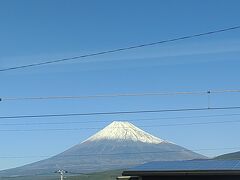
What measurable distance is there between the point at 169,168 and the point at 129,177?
2501mm

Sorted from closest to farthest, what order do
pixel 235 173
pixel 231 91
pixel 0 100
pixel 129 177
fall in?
pixel 231 91
pixel 0 100
pixel 235 173
pixel 129 177

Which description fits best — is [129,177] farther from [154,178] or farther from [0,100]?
[0,100]

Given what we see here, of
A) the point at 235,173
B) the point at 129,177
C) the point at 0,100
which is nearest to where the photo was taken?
the point at 0,100

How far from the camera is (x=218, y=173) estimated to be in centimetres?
2942

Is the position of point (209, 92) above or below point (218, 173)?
above

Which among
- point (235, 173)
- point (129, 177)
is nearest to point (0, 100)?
point (129, 177)

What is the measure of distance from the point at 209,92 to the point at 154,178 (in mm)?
7731

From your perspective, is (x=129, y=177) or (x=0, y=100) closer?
(x=0, y=100)

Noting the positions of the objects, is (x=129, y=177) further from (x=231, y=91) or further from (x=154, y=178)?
(x=231, y=91)

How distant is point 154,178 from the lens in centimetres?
3097

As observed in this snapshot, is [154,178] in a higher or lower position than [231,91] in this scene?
lower

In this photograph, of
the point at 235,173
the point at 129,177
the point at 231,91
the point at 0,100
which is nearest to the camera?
the point at 231,91

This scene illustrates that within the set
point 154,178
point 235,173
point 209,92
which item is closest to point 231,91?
point 209,92

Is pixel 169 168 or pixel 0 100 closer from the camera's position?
pixel 0 100
